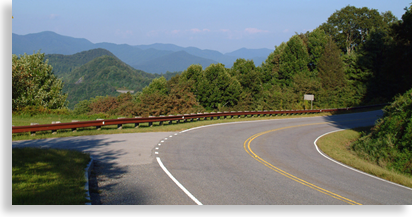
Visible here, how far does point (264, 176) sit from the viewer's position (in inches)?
374

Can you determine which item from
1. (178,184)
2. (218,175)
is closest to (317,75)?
(218,175)

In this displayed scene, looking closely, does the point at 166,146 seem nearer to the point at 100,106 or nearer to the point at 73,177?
the point at 73,177

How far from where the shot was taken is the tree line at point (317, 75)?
57.5m

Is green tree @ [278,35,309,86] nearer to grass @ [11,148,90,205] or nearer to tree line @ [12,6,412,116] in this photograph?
tree line @ [12,6,412,116]

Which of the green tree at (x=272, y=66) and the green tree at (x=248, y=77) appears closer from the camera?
the green tree at (x=248, y=77)

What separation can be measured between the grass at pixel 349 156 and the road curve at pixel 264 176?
76 cm

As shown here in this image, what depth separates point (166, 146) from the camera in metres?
13.9

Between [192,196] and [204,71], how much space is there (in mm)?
61483

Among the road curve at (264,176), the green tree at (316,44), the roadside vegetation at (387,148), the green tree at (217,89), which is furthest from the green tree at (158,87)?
the road curve at (264,176)

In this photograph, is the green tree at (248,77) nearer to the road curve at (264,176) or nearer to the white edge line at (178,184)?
the road curve at (264,176)

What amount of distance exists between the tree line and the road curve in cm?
3615

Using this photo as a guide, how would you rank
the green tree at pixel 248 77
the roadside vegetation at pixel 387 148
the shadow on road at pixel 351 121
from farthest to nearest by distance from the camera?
the green tree at pixel 248 77 < the shadow on road at pixel 351 121 < the roadside vegetation at pixel 387 148
